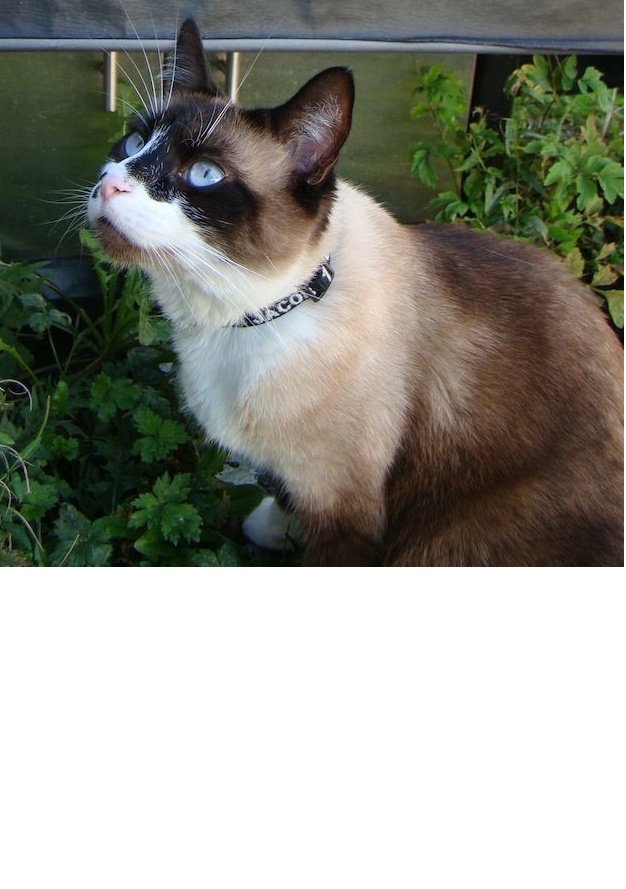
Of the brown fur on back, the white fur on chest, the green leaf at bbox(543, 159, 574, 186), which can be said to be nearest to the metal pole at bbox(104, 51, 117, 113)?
the white fur on chest

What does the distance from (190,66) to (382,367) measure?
668 mm

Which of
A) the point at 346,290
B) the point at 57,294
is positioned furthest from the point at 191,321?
the point at 57,294

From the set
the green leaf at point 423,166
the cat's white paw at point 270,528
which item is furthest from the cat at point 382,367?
the green leaf at point 423,166

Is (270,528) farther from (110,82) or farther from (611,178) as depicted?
(611,178)

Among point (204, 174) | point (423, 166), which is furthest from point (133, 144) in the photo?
point (423, 166)

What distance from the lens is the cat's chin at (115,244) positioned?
1576mm

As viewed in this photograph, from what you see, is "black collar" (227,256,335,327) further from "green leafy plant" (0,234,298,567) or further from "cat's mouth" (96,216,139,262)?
"green leafy plant" (0,234,298,567)

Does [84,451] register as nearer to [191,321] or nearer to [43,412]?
[43,412]

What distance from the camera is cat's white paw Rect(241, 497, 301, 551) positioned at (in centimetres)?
226

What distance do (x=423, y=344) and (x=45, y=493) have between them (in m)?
0.90

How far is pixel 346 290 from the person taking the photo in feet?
5.95

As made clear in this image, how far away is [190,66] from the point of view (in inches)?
69.9

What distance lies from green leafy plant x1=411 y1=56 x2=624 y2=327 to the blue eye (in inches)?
57.2

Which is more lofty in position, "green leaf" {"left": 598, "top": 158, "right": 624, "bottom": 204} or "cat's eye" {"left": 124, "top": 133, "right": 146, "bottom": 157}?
"cat's eye" {"left": 124, "top": 133, "right": 146, "bottom": 157}
